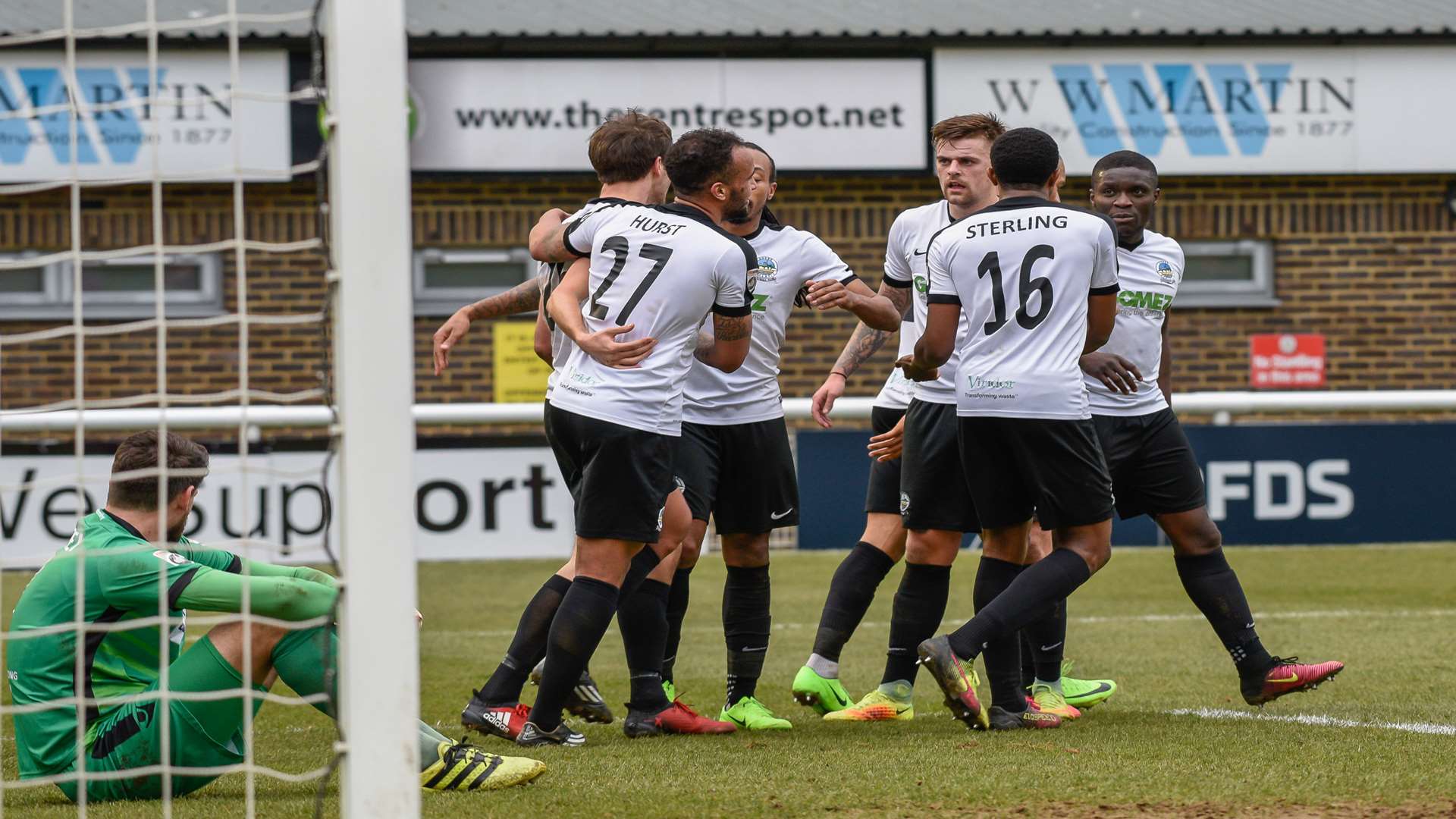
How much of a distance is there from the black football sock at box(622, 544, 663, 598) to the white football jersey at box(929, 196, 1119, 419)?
108 cm

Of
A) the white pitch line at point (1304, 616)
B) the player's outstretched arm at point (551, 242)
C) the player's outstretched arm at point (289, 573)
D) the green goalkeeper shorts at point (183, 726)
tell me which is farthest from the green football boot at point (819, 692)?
the white pitch line at point (1304, 616)

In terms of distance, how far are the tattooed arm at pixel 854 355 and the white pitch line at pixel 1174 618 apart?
2.75 meters

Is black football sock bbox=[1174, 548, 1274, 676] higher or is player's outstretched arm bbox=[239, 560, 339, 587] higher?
player's outstretched arm bbox=[239, 560, 339, 587]

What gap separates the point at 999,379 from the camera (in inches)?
207

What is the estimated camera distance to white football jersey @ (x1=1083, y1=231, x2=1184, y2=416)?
5.87 metres

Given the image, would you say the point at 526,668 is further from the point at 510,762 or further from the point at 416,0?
the point at 416,0

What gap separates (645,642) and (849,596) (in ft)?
2.78

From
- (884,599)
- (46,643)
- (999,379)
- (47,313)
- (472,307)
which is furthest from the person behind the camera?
(47,313)

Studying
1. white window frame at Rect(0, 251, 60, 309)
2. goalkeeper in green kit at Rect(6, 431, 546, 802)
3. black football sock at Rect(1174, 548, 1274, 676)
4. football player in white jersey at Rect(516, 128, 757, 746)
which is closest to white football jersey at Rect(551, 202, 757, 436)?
football player in white jersey at Rect(516, 128, 757, 746)

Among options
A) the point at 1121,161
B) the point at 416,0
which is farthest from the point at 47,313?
the point at 1121,161

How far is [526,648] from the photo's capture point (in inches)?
212

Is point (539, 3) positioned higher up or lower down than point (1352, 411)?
higher up

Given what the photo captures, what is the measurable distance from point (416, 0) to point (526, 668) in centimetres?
1109

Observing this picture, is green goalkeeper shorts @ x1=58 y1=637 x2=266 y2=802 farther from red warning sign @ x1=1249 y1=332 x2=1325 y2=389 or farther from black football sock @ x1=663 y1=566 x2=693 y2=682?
red warning sign @ x1=1249 y1=332 x2=1325 y2=389
